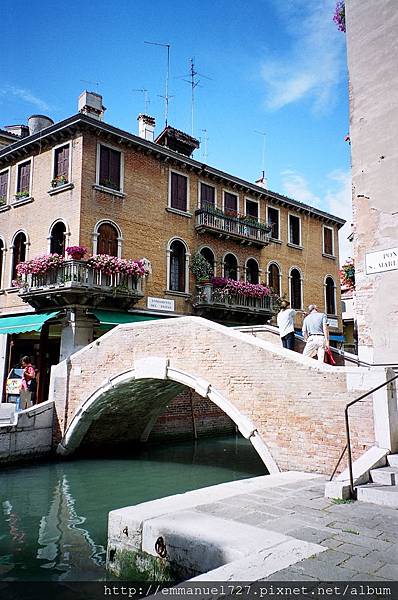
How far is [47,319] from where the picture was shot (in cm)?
1423

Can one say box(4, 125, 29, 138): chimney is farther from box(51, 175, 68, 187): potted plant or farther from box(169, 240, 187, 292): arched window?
box(169, 240, 187, 292): arched window

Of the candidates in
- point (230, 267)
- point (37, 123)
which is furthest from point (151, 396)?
point (37, 123)

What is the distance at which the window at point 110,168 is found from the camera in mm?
15750

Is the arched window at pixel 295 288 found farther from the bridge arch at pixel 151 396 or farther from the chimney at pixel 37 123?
the chimney at pixel 37 123

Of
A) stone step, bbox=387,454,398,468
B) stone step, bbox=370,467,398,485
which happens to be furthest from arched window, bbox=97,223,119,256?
stone step, bbox=370,467,398,485

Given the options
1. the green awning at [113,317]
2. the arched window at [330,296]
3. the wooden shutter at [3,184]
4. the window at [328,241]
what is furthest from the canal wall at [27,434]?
the window at [328,241]

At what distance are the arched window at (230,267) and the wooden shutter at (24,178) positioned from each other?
25.0 ft

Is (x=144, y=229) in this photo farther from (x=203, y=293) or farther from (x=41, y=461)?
(x=41, y=461)

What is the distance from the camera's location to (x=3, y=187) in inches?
706

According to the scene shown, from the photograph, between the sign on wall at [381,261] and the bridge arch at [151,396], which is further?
the bridge arch at [151,396]

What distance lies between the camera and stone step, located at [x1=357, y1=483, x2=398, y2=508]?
5.03 meters

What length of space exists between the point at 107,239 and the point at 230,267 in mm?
5668

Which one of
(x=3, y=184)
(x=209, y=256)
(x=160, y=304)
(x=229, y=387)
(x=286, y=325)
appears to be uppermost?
(x=3, y=184)

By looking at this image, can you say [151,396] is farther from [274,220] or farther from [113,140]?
[274,220]
